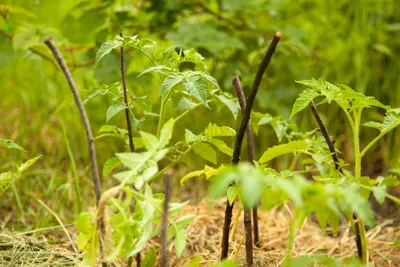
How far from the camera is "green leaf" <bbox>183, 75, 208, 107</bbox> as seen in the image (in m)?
1.10

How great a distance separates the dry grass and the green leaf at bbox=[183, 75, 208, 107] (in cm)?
38

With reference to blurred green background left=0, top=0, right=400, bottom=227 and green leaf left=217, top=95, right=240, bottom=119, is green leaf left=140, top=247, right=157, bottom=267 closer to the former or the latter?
green leaf left=217, top=95, right=240, bottom=119

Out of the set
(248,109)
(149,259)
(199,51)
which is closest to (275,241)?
(149,259)

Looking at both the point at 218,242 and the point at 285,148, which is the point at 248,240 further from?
the point at 218,242

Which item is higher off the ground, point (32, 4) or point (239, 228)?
point (32, 4)

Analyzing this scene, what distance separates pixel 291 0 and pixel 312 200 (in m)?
2.22

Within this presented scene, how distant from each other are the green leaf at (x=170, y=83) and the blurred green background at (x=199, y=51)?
0.97 m

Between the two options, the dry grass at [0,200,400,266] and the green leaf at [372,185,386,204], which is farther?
the dry grass at [0,200,400,266]

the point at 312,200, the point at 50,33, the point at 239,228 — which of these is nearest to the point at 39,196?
the point at 50,33

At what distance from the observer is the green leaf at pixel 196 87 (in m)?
1.10

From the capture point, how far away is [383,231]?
186 cm

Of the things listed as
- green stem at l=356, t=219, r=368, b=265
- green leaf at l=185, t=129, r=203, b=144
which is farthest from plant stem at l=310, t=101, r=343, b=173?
green leaf at l=185, t=129, r=203, b=144

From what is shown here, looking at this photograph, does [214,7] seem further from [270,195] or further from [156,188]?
[270,195]

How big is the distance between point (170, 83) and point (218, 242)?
72 cm
